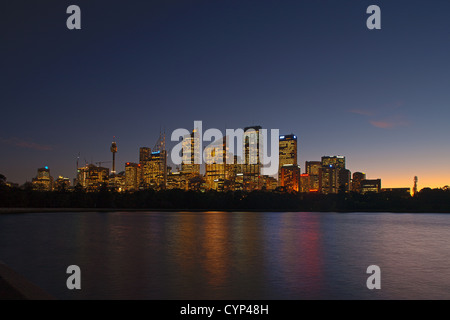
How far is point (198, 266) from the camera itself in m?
35.5

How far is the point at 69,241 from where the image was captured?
180ft
